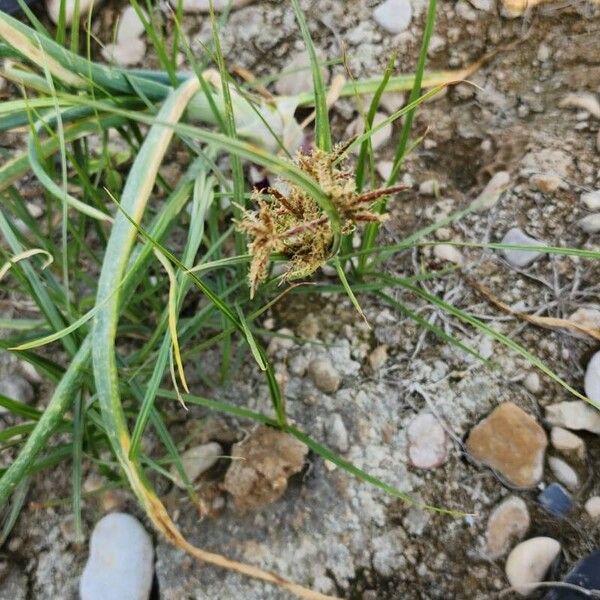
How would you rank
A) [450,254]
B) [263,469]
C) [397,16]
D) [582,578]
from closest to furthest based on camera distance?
[582,578] < [263,469] < [450,254] < [397,16]

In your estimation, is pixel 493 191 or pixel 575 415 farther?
pixel 493 191

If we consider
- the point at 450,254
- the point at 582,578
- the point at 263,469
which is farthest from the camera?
the point at 450,254

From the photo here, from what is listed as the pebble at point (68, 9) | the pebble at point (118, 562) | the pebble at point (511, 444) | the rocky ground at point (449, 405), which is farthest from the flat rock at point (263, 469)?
the pebble at point (68, 9)

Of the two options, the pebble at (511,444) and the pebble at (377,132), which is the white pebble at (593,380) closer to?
the pebble at (511,444)

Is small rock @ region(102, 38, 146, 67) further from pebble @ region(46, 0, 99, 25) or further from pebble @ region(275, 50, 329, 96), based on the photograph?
pebble @ region(275, 50, 329, 96)

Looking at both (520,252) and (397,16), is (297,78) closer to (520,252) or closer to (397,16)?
(397,16)

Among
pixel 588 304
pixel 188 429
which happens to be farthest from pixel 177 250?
pixel 588 304

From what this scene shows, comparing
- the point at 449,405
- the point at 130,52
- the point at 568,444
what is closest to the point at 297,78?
the point at 130,52
